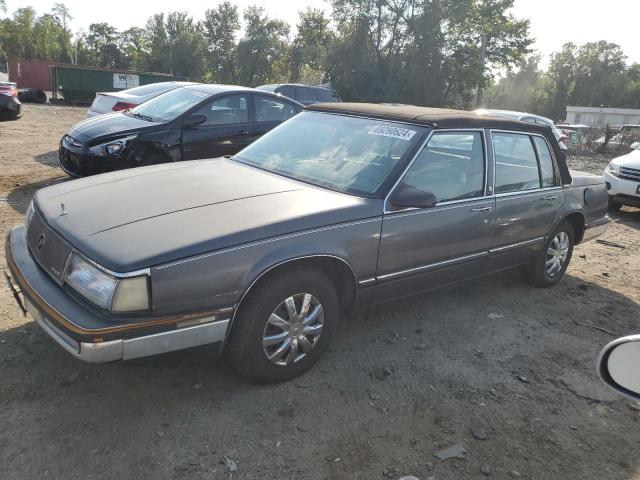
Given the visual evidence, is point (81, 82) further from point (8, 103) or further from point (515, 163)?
point (515, 163)

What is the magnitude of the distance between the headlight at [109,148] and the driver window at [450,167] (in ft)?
13.9

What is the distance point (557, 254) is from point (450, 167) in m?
1.99

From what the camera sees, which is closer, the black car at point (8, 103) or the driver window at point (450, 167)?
the driver window at point (450, 167)

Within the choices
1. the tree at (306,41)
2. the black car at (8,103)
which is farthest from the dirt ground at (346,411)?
the tree at (306,41)

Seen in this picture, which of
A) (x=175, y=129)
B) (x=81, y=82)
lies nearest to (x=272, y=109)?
(x=175, y=129)

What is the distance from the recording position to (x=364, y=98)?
29.7 m

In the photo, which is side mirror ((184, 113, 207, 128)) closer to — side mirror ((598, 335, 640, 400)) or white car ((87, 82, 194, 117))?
white car ((87, 82, 194, 117))

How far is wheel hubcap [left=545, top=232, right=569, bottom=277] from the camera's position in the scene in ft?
16.6

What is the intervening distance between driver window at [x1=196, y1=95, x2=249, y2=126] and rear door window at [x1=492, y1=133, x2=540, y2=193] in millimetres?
3971

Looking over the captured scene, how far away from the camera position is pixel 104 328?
2402 millimetres

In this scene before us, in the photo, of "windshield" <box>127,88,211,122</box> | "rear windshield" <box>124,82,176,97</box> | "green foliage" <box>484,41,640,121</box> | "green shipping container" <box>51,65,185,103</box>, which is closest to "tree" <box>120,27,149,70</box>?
"green shipping container" <box>51,65,185,103</box>

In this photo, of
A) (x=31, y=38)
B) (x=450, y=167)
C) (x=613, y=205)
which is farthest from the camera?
(x=31, y=38)

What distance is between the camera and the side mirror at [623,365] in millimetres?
1387

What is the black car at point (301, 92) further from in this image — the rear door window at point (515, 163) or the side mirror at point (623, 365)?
the side mirror at point (623, 365)
